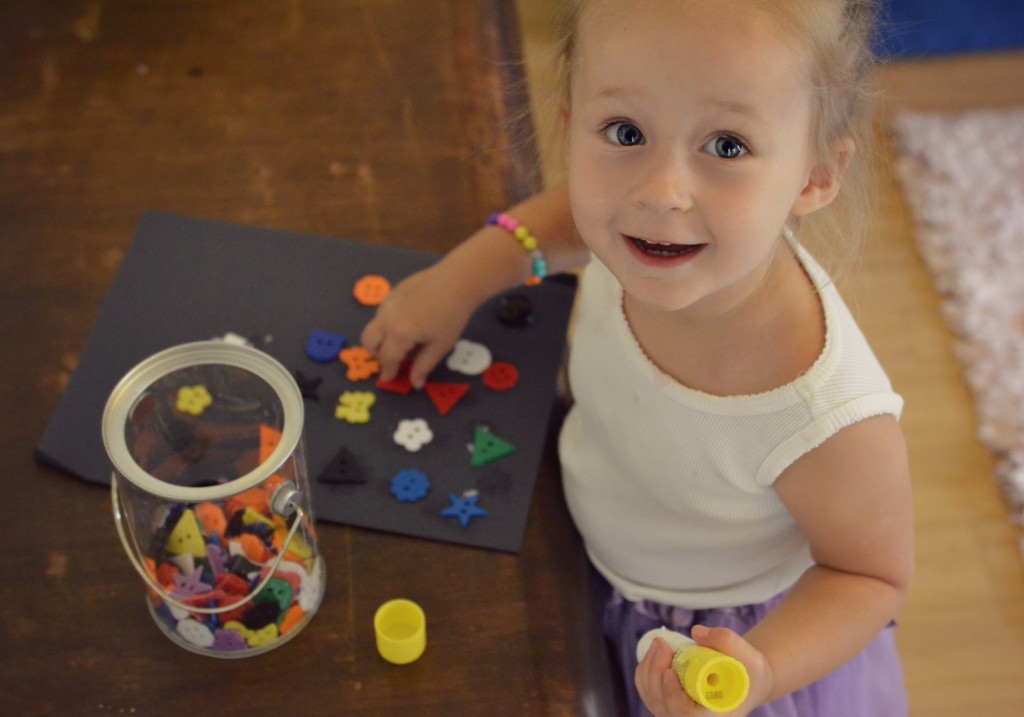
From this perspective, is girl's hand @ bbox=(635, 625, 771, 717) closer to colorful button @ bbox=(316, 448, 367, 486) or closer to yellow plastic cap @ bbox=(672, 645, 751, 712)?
yellow plastic cap @ bbox=(672, 645, 751, 712)

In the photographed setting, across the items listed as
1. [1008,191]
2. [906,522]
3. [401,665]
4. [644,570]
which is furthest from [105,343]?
[1008,191]

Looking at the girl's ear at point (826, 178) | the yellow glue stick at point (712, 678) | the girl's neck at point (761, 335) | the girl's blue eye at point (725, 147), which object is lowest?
the yellow glue stick at point (712, 678)

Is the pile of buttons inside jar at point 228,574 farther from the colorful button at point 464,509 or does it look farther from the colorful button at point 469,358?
the colorful button at point 469,358

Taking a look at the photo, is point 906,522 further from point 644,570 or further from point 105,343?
point 105,343

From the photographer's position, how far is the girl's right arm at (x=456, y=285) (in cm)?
81

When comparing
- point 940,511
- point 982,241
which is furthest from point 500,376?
point 982,241

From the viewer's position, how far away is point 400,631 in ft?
2.22

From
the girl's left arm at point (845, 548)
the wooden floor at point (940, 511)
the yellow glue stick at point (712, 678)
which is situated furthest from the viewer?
the wooden floor at point (940, 511)

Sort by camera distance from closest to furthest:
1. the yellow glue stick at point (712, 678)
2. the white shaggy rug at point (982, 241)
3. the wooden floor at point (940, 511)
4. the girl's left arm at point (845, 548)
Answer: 1. the yellow glue stick at point (712, 678)
2. the girl's left arm at point (845, 548)
3. the wooden floor at point (940, 511)
4. the white shaggy rug at point (982, 241)

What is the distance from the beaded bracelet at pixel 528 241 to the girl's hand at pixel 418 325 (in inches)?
2.8

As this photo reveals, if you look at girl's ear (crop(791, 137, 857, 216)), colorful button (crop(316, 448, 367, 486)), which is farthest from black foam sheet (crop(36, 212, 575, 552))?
girl's ear (crop(791, 137, 857, 216))

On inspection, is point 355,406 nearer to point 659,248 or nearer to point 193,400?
point 193,400

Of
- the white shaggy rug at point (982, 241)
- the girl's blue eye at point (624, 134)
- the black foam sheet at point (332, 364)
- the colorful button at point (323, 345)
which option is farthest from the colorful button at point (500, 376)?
the white shaggy rug at point (982, 241)

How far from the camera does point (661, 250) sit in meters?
0.67
